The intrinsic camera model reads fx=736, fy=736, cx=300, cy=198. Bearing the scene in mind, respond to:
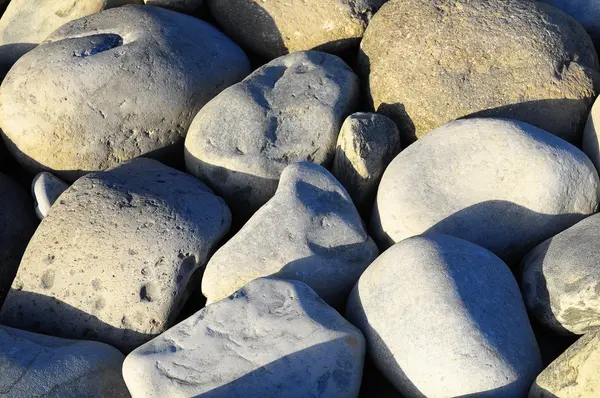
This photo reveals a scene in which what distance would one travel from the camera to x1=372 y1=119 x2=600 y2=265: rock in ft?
9.01

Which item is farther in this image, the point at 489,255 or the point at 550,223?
the point at 550,223

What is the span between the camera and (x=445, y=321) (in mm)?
2301

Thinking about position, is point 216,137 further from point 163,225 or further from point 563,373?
point 563,373

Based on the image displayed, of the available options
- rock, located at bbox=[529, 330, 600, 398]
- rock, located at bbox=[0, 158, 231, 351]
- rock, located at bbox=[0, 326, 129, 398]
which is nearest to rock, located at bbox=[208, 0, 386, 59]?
rock, located at bbox=[0, 158, 231, 351]

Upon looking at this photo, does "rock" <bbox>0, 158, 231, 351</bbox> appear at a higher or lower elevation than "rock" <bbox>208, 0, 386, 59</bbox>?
lower

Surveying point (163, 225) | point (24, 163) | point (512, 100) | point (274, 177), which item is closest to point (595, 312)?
point (512, 100)

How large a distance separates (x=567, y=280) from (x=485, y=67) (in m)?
1.10

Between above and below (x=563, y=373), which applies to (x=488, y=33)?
above

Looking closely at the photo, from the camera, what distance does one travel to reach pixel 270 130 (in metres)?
3.18

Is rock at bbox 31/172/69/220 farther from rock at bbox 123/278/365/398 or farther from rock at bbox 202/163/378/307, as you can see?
rock at bbox 123/278/365/398

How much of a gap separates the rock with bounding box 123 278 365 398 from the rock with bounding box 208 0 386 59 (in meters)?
1.66

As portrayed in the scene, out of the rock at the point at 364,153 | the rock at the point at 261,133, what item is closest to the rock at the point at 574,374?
the rock at the point at 364,153

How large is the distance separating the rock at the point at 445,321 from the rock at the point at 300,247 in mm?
174

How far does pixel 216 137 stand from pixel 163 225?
558mm
